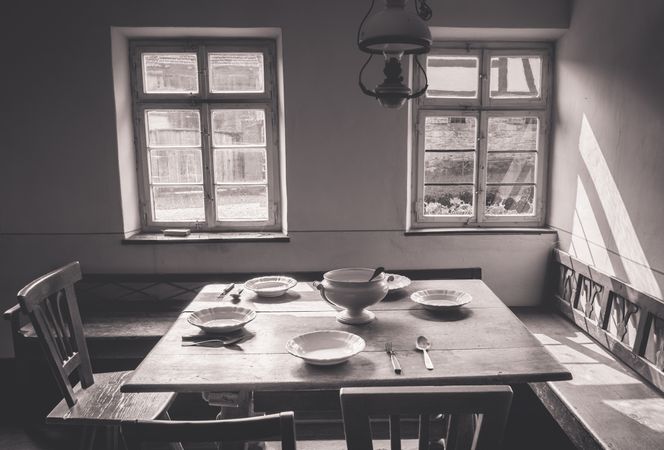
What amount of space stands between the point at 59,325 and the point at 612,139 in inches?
122

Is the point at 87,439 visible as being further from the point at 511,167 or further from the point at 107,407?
the point at 511,167

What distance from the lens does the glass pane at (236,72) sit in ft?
12.0

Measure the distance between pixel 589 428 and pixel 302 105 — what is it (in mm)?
2539

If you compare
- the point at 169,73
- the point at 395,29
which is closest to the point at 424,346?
the point at 395,29

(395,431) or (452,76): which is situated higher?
(452,76)

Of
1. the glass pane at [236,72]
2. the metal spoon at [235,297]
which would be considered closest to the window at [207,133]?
the glass pane at [236,72]

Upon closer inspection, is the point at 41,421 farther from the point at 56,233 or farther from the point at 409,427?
the point at 409,427

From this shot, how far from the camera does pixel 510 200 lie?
376 cm

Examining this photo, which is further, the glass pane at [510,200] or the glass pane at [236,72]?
the glass pane at [510,200]

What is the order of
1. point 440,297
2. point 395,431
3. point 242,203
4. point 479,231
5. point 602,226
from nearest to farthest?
1. point 395,431
2. point 440,297
3. point 602,226
4. point 479,231
5. point 242,203

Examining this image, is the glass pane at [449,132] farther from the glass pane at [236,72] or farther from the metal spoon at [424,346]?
the metal spoon at [424,346]

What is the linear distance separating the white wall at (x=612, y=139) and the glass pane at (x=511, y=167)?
18 cm

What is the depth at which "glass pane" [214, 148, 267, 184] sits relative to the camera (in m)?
3.73

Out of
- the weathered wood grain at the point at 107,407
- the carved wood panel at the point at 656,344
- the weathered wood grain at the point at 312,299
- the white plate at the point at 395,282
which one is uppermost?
the white plate at the point at 395,282
